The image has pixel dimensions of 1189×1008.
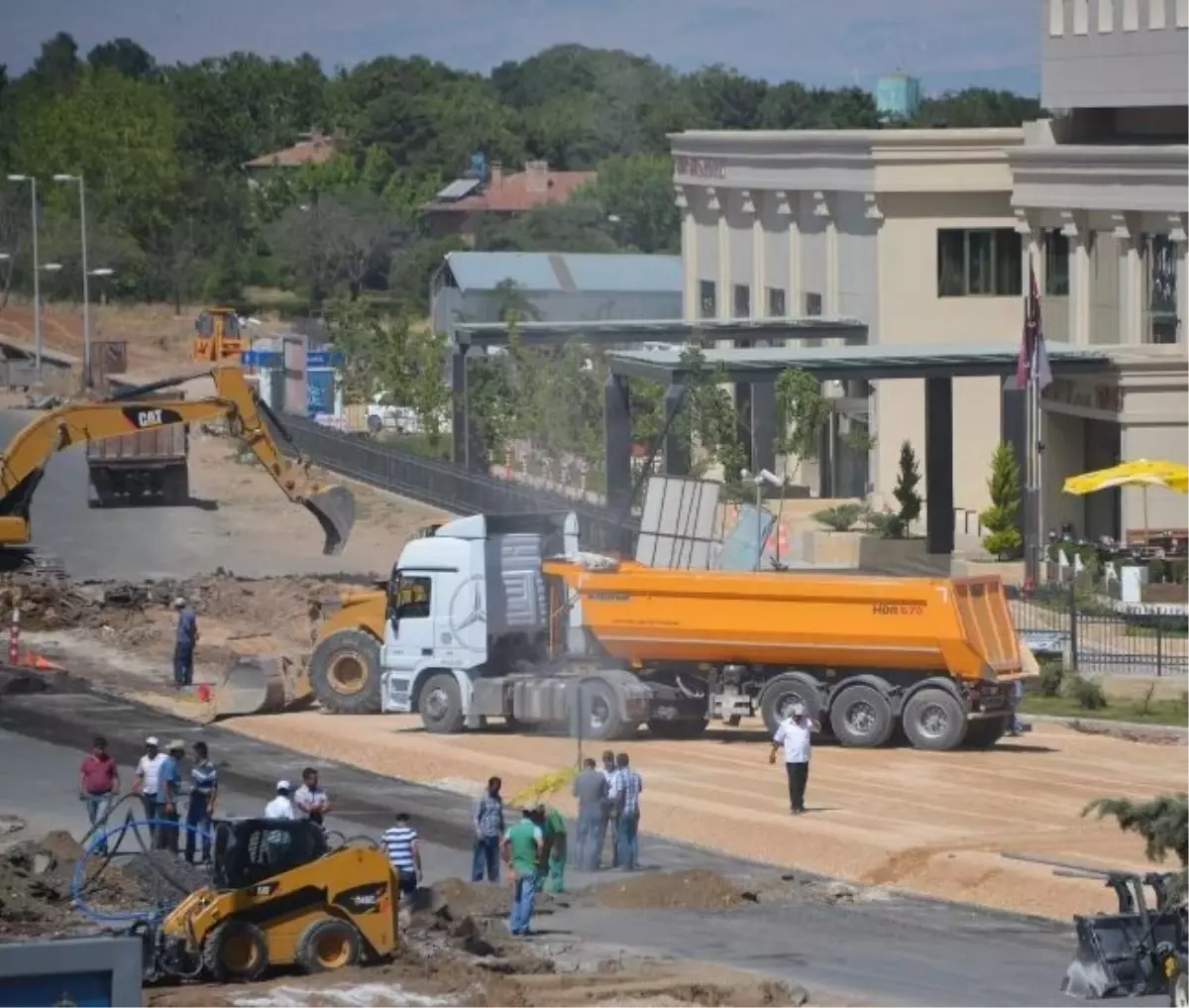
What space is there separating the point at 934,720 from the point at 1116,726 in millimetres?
3987

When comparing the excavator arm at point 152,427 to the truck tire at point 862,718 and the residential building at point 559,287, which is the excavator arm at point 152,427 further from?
the residential building at point 559,287

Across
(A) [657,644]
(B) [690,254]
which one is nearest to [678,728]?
(A) [657,644]

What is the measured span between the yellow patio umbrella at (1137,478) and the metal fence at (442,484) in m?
8.28

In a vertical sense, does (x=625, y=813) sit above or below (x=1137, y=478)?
below

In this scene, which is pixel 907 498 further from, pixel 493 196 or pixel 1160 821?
pixel 493 196

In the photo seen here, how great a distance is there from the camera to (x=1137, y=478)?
171ft

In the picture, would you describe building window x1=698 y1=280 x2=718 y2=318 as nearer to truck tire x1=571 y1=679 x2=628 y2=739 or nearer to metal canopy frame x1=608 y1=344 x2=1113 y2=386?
metal canopy frame x1=608 y1=344 x2=1113 y2=386

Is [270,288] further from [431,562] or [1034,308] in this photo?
[431,562]

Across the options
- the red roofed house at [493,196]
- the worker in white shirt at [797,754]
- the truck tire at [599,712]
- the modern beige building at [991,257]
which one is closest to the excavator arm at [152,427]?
the truck tire at [599,712]

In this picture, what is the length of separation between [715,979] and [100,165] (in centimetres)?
10094

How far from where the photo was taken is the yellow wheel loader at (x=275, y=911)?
76.1ft

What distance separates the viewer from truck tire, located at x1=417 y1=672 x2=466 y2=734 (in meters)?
39.7

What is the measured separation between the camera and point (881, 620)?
37.2m

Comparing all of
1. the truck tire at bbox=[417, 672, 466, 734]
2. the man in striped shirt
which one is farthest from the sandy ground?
the man in striped shirt
